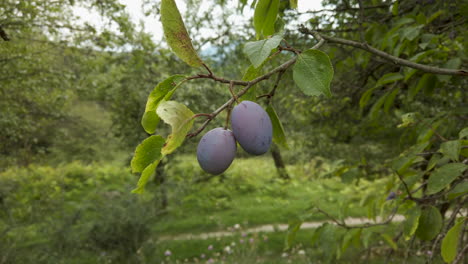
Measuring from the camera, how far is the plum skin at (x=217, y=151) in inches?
22.3

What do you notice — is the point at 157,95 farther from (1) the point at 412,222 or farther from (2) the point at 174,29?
(1) the point at 412,222

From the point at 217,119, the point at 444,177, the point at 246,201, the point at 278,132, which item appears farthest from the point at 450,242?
the point at 246,201

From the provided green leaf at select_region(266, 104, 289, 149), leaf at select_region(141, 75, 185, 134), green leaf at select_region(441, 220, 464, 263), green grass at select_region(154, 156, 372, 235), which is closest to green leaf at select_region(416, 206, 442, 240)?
green leaf at select_region(441, 220, 464, 263)

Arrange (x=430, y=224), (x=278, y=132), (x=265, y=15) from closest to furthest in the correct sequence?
(x=265, y=15) < (x=278, y=132) < (x=430, y=224)

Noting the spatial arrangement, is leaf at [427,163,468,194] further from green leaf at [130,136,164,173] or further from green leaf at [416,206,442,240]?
green leaf at [130,136,164,173]

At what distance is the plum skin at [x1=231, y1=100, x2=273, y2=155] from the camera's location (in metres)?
0.56

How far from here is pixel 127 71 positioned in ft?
23.3

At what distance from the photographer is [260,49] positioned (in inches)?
21.0

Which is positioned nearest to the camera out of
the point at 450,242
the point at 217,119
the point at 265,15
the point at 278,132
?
the point at 265,15

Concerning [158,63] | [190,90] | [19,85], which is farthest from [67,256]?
[158,63]

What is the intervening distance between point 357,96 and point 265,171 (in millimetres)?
9624

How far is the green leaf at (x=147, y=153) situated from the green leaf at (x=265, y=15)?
0.84ft

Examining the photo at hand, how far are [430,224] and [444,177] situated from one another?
0.29m

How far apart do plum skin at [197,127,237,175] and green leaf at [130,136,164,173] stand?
0.25 feet
